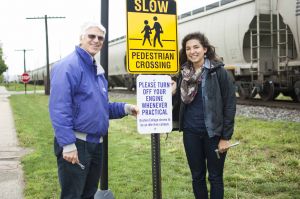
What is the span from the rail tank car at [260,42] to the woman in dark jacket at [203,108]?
11007 millimetres

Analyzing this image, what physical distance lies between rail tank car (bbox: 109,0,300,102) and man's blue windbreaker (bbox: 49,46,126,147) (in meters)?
11.9

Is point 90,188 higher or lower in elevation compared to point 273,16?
lower

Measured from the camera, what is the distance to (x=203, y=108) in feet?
14.2

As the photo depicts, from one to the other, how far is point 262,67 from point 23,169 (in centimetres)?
1157

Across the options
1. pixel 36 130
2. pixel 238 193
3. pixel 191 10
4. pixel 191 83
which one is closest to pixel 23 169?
pixel 238 193

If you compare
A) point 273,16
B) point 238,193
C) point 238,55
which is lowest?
point 238,193

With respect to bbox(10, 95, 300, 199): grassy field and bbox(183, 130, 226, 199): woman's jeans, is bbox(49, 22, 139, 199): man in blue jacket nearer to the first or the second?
bbox(183, 130, 226, 199): woman's jeans

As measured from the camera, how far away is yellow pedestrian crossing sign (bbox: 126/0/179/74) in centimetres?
409

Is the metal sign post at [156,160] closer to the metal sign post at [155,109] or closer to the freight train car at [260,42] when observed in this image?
the metal sign post at [155,109]

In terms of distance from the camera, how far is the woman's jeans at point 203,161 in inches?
174

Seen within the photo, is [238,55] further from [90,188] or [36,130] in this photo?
[90,188]

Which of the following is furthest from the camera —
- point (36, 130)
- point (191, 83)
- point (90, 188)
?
point (36, 130)

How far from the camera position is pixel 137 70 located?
416 cm

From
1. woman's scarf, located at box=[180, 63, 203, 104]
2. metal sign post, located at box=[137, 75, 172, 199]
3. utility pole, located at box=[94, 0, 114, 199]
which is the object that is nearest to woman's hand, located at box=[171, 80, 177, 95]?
woman's scarf, located at box=[180, 63, 203, 104]
